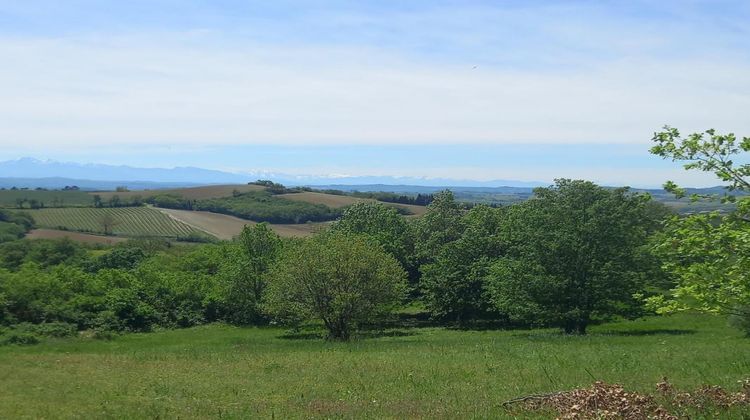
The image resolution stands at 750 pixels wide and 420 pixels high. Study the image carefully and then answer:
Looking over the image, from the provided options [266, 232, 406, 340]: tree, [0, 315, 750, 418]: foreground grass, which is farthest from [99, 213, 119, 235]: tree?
[0, 315, 750, 418]: foreground grass

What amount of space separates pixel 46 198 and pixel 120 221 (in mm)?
45229

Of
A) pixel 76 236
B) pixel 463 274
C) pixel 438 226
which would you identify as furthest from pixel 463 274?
pixel 76 236

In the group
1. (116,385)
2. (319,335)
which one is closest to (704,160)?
(116,385)

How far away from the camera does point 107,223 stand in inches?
5620

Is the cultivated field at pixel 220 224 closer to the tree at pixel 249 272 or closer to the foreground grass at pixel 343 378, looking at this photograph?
the tree at pixel 249 272

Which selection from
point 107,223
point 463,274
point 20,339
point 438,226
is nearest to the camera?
point 20,339

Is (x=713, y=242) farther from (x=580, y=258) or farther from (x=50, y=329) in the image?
(x=50, y=329)

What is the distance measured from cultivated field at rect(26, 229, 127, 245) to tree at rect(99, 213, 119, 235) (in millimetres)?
9796

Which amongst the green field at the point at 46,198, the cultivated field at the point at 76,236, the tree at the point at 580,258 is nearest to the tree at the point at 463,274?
the tree at the point at 580,258

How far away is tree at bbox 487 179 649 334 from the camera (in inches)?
1564

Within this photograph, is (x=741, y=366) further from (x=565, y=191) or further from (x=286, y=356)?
(x=565, y=191)

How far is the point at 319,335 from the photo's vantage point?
1911 inches

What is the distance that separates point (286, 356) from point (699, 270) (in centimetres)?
2000

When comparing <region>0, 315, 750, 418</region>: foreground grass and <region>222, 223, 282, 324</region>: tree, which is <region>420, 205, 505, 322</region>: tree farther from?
<region>0, 315, 750, 418</region>: foreground grass
